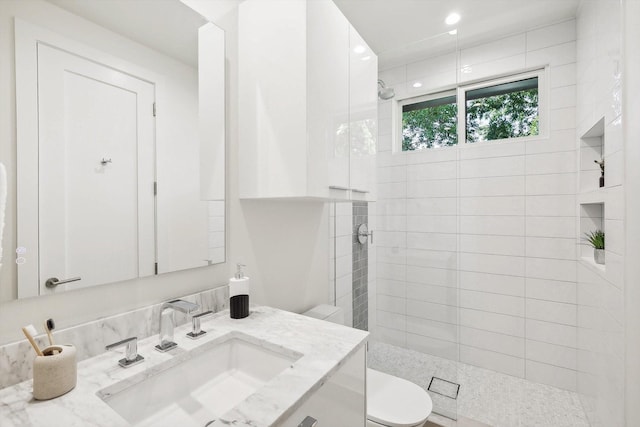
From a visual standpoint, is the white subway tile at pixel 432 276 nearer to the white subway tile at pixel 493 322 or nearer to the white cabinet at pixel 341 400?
the white subway tile at pixel 493 322

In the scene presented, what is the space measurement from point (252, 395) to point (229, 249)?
0.71 meters

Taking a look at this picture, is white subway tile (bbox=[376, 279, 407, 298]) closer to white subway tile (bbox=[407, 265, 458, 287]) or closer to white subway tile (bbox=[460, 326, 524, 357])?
white subway tile (bbox=[407, 265, 458, 287])

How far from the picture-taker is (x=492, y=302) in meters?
2.38

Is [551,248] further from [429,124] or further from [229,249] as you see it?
[229,249]

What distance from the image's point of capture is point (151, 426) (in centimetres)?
75

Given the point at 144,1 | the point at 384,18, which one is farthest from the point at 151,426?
the point at 384,18

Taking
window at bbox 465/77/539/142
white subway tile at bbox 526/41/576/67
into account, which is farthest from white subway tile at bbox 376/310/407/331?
white subway tile at bbox 526/41/576/67

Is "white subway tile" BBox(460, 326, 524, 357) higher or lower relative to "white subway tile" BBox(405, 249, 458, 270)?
lower

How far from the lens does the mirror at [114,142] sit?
0.76 metres

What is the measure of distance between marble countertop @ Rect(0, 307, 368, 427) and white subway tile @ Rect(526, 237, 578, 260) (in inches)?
75.3

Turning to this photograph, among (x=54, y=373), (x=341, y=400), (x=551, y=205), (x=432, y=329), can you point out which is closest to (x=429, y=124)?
(x=551, y=205)

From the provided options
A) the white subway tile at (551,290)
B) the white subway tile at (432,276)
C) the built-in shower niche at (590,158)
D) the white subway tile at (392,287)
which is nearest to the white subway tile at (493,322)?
the white subway tile at (551,290)

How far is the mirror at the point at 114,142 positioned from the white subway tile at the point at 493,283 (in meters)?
2.13

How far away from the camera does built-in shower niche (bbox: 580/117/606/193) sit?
192 centimetres
